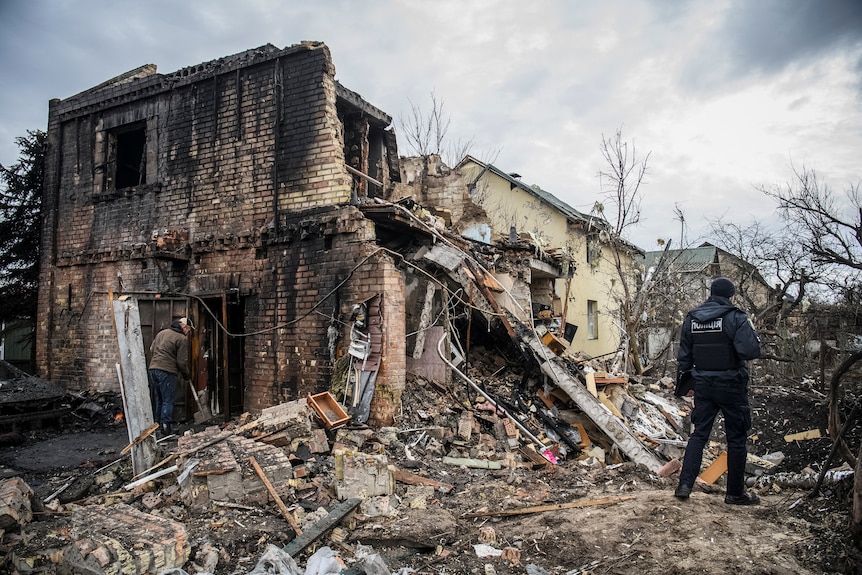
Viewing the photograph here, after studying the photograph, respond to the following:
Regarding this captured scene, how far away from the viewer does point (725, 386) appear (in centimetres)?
444

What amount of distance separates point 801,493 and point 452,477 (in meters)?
3.11

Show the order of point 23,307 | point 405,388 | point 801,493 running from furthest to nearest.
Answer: point 23,307 → point 405,388 → point 801,493

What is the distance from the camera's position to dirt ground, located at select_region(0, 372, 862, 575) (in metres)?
3.43

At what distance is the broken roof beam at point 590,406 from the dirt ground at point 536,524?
1.02ft

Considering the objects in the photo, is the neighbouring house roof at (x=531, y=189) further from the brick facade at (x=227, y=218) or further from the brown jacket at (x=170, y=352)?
the brown jacket at (x=170, y=352)

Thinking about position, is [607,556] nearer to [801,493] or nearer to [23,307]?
[801,493]

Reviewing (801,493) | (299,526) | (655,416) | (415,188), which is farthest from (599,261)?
(299,526)

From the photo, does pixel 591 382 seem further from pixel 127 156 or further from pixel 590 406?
pixel 127 156

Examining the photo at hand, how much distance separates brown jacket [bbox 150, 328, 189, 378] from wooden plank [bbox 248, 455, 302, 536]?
10.7 ft

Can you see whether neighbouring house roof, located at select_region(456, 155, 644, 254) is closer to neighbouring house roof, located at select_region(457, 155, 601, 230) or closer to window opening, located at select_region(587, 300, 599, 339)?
neighbouring house roof, located at select_region(457, 155, 601, 230)

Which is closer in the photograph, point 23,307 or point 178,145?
point 178,145

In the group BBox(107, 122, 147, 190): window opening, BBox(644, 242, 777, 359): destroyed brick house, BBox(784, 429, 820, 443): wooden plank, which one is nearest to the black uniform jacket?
BBox(784, 429, 820, 443): wooden plank

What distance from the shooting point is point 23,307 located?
44.9 feet

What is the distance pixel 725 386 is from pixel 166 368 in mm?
6912
